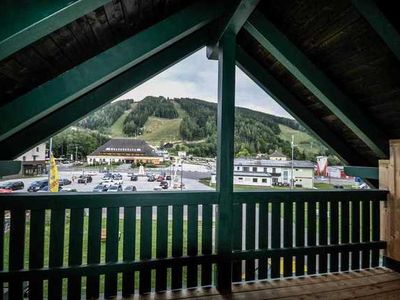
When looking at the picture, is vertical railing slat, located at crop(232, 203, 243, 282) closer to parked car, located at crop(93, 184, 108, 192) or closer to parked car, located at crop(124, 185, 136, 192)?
parked car, located at crop(124, 185, 136, 192)

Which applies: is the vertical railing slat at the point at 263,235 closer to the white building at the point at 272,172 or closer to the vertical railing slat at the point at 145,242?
the white building at the point at 272,172

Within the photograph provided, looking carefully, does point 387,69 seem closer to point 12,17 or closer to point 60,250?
point 12,17

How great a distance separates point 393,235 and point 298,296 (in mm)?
1347

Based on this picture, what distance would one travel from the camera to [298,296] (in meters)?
2.06

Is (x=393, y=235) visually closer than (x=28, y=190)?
No

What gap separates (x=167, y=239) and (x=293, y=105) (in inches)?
81.2

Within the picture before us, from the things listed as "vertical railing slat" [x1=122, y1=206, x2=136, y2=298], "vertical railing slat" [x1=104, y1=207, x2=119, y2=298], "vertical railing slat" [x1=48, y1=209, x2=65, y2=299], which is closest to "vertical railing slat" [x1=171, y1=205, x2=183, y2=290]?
"vertical railing slat" [x1=122, y1=206, x2=136, y2=298]

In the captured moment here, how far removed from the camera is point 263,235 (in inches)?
92.4

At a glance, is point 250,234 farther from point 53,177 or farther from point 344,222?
point 53,177

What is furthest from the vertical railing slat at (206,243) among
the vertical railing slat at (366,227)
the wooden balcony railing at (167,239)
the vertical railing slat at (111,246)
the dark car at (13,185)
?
the vertical railing slat at (366,227)

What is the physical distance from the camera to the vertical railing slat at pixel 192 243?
2.18m

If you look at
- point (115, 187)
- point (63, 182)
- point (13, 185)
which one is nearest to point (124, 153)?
point (115, 187)

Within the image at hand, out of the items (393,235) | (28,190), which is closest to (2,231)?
(28,190)

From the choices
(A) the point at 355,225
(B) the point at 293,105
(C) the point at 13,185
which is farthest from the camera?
(B) the point at 293,105
